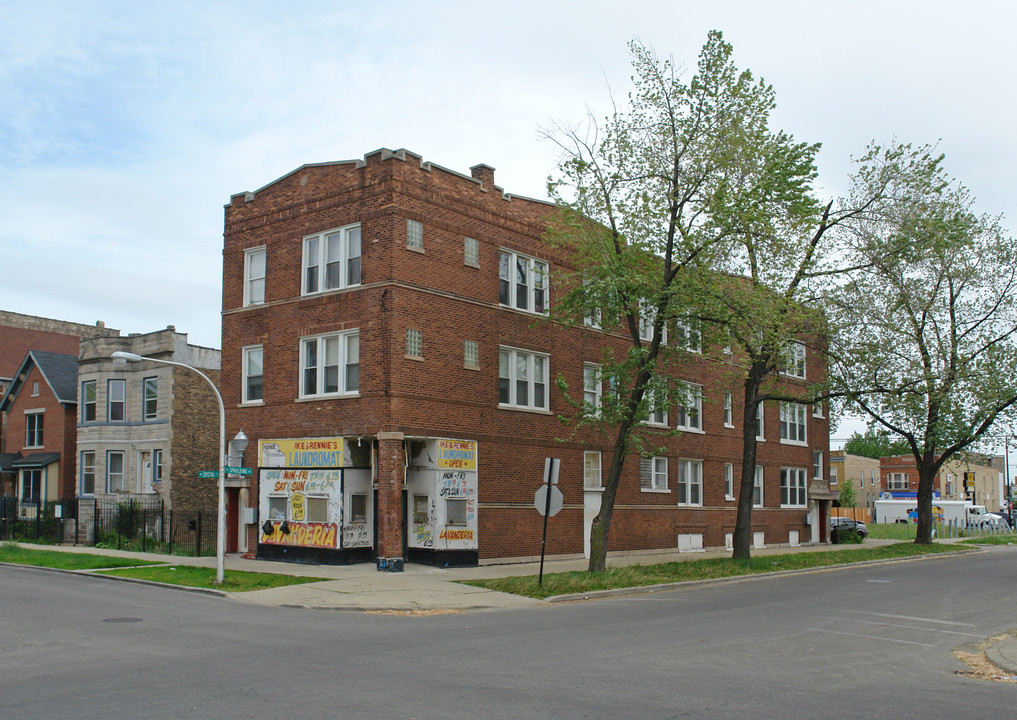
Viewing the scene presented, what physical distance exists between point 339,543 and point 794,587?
39.4ft

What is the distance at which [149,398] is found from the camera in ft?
122

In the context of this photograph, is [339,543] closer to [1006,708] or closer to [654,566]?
[654,566]

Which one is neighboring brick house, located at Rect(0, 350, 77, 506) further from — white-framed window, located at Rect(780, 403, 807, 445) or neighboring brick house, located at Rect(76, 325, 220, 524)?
white-framed window, located at Rect(780, 403, 807, 445)

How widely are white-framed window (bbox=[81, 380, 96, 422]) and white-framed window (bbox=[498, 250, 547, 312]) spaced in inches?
802

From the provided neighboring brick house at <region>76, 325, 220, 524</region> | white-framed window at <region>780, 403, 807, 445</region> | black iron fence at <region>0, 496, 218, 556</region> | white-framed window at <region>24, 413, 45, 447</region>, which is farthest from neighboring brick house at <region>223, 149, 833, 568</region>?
white-framed window at <region>24, 413, 45, 447</region>

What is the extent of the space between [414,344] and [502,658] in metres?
14.5

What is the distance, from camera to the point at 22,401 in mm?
44625

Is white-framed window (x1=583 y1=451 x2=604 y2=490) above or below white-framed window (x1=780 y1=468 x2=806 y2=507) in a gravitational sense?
above

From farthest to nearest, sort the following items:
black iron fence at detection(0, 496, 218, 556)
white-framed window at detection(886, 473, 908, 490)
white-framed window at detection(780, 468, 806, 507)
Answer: white-framed window at detection(886, 473, 908, 490) < white-framed window at detection(780, 468, 806, 507) < black iron fence at detection(0, 496, 218, 556)

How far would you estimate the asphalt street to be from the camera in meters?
8.87

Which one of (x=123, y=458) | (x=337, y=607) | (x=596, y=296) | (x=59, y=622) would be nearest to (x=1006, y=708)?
(x=337, y=607)

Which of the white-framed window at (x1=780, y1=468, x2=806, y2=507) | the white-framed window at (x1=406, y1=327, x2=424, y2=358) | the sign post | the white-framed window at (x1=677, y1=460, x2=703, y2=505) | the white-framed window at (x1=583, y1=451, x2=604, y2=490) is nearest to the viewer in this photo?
Result: the sign post

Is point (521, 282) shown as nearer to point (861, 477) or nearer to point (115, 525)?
point (115, 525)

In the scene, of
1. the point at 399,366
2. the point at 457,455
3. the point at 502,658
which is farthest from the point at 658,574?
the point at 502,658
